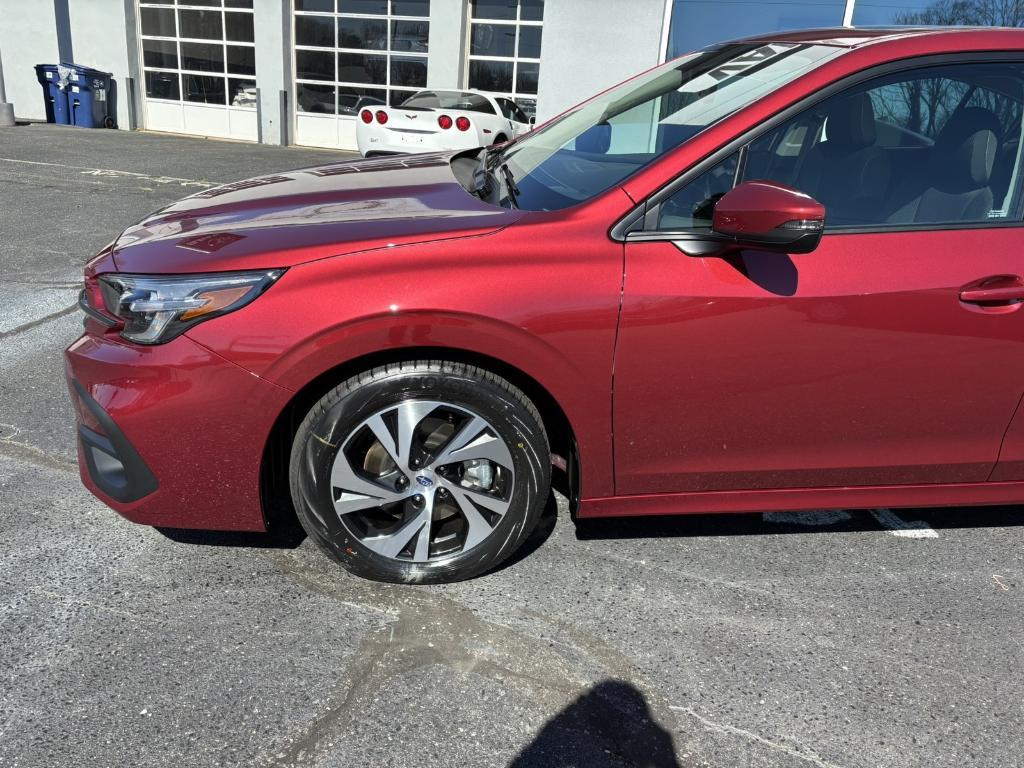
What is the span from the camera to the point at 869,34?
9.07 feet

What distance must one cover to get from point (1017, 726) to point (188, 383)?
245 centimetres

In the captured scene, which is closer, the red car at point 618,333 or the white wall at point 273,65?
the red car at point 618,333

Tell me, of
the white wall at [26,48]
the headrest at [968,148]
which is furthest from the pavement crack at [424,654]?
the white wall at [26,48]

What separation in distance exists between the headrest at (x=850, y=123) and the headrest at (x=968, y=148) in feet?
0.80

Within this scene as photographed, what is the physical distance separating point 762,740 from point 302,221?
1976 mm

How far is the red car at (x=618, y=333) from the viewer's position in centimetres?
237

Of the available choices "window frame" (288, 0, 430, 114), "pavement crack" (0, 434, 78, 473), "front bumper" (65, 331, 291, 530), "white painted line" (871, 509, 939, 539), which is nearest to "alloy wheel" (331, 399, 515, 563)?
"front bumper" (65, 331, 291, 530)

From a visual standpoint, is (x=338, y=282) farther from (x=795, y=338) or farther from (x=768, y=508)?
(x=768, y=508)

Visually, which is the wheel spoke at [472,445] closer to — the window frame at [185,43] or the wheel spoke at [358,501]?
the wheel spoke at [358,501]

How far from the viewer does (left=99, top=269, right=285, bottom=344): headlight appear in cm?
237

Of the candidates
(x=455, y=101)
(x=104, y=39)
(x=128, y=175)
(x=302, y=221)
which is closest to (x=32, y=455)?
(x=302, y=221)

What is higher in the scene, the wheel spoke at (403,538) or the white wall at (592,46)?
the white wall at (592,46)

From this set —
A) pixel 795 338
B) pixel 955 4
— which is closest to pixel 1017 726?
pixel 795 338

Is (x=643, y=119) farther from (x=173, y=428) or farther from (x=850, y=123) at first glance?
(x=173, y=428)
